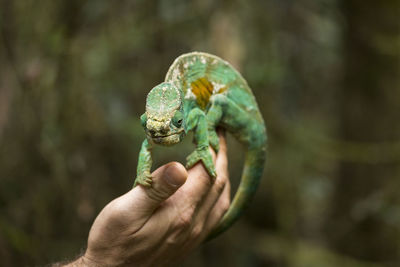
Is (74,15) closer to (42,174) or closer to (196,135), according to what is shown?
(42,174)

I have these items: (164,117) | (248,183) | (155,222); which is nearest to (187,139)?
(248,183)

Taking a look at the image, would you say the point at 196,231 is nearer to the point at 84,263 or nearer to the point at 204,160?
the point at 204,160

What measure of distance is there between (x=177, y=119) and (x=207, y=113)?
2.23ft

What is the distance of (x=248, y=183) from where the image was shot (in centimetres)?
266

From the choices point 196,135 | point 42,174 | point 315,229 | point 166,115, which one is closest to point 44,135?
point 42,174

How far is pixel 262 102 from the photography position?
473cm

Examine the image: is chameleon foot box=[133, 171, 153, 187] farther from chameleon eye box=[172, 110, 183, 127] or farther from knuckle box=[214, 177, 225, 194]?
knuckle box=[214, 177, 225, 194]

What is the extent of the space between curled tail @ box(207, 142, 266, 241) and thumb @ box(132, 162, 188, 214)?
85 centimetres

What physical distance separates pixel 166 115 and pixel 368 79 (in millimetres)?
3824

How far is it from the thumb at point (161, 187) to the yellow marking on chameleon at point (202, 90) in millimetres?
620

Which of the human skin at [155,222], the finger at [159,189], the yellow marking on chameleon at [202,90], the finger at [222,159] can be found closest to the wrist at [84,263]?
the human skin at [155,222]

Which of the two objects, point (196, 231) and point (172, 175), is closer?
point (172, 175)

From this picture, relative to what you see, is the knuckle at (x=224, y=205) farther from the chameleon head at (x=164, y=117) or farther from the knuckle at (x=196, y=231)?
the chameleon head at (x=164, y=117)

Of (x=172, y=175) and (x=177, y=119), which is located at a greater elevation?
(x=177, y=119)
